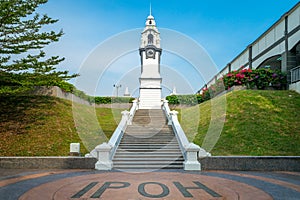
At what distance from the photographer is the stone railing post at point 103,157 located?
11914 mm

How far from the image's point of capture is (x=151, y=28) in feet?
120

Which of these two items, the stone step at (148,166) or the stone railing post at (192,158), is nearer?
the stone railing post at (192,158)

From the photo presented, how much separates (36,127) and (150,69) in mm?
18607

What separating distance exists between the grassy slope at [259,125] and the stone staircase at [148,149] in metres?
2.05

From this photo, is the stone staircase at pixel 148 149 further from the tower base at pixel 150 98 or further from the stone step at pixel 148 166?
the tower base at pixel 150 98

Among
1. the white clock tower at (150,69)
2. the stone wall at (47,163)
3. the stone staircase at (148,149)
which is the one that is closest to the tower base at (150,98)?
A: the white clock tower at (150,69)

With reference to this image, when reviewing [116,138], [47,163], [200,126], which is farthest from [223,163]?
[47,163]

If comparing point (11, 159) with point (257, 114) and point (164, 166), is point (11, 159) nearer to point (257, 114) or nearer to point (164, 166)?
point (164, 166)

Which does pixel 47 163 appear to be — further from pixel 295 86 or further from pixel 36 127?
pixel 295 86

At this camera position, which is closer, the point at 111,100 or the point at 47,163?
the point at 47,163

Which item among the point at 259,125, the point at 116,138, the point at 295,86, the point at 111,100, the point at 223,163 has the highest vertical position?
the point at 295,86

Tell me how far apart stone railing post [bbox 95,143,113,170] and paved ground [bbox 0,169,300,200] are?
1.51 metres

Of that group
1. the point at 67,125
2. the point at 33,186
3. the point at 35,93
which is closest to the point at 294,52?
the point at 67,125

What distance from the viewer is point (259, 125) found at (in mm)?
16719
